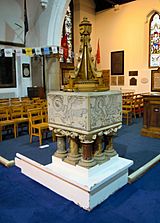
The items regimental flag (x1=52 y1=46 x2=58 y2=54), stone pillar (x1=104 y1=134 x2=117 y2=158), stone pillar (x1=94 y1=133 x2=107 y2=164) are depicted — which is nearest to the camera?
stone pillar (x1=94 y1=133 x2=107 y2=164)

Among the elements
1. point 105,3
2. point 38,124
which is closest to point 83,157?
point 38,124

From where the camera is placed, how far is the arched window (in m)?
9.23

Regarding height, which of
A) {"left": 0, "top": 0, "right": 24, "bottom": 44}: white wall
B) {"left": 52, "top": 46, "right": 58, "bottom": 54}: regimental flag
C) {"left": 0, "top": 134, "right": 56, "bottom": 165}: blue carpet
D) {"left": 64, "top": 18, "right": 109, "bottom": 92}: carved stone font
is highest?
{"left": 0, "top": 0, "right": 24, "bottom": 44}: white wall

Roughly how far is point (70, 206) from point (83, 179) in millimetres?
305

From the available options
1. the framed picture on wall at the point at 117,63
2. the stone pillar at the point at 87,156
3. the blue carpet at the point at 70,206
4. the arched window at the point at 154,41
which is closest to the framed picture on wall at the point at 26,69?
the framed picture on wall at the point at 117,63

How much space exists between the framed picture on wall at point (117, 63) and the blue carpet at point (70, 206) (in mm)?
8300

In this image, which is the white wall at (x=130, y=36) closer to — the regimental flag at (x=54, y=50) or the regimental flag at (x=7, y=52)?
the regimental flag at (x=54, y=50)

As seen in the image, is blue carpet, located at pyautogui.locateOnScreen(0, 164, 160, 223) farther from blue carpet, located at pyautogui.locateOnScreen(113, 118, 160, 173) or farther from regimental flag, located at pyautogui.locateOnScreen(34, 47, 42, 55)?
regimental flag, located at pyautogui.locateOnScreen(34, 47, 42, 55)

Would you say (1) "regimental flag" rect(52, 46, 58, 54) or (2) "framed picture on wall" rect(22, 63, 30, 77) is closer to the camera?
(1) "regimental flag" rect(52, 46, 58, 54)

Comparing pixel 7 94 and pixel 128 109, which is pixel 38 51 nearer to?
pixel 7 94

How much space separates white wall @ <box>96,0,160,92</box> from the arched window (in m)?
0.17

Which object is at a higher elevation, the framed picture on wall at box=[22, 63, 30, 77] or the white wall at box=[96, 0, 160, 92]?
the white wall at box=[96, 0, 160, 92]

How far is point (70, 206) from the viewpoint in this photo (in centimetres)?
225

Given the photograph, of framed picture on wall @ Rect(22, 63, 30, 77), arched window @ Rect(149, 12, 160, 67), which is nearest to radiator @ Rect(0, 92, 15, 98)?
framed picture on wall @ Rect(22, 63, 30, 77)
